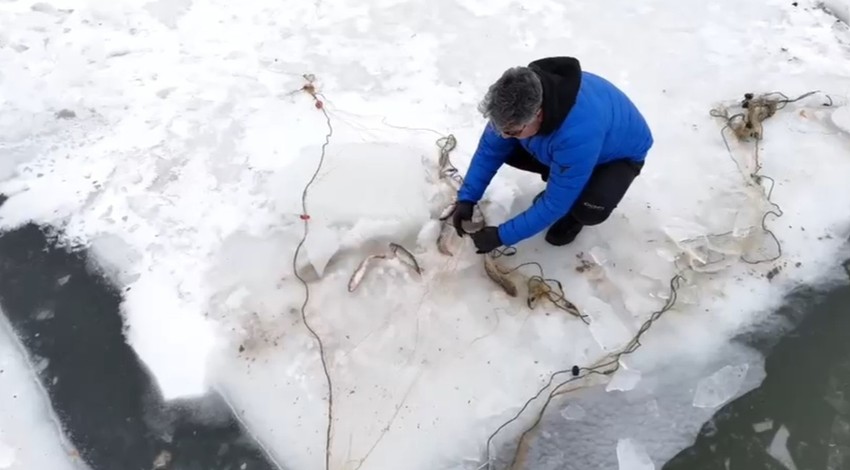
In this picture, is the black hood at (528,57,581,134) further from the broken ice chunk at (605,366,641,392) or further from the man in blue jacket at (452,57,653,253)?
the broken ice chunk at (605,366,641,392)

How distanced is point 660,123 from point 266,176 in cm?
230

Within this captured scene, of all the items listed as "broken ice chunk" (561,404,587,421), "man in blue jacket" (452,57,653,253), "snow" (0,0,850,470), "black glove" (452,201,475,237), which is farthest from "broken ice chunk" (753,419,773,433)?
"black glove" (452,201,475,237)

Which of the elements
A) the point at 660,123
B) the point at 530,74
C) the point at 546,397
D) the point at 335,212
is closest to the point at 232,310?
the point at 335,212

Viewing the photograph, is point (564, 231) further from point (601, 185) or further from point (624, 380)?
point (624, 380)

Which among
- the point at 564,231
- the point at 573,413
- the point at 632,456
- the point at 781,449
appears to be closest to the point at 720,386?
the point at 781,449

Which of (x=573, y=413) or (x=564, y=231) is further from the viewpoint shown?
(x=564, y=231)

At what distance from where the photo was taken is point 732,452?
2795 mm

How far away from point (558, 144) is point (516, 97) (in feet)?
1.16

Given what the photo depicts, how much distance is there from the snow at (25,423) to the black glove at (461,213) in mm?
1915

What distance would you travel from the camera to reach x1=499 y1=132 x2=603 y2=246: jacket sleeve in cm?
243

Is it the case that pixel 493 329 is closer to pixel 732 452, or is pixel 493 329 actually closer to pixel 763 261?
pixel 732 452

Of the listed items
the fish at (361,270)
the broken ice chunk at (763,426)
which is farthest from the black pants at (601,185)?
the broken ice chunk at (763,426)

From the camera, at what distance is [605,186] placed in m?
2.85

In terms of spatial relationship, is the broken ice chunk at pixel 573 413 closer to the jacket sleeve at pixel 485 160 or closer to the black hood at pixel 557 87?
the jacket sleeve at pixel 485 160
